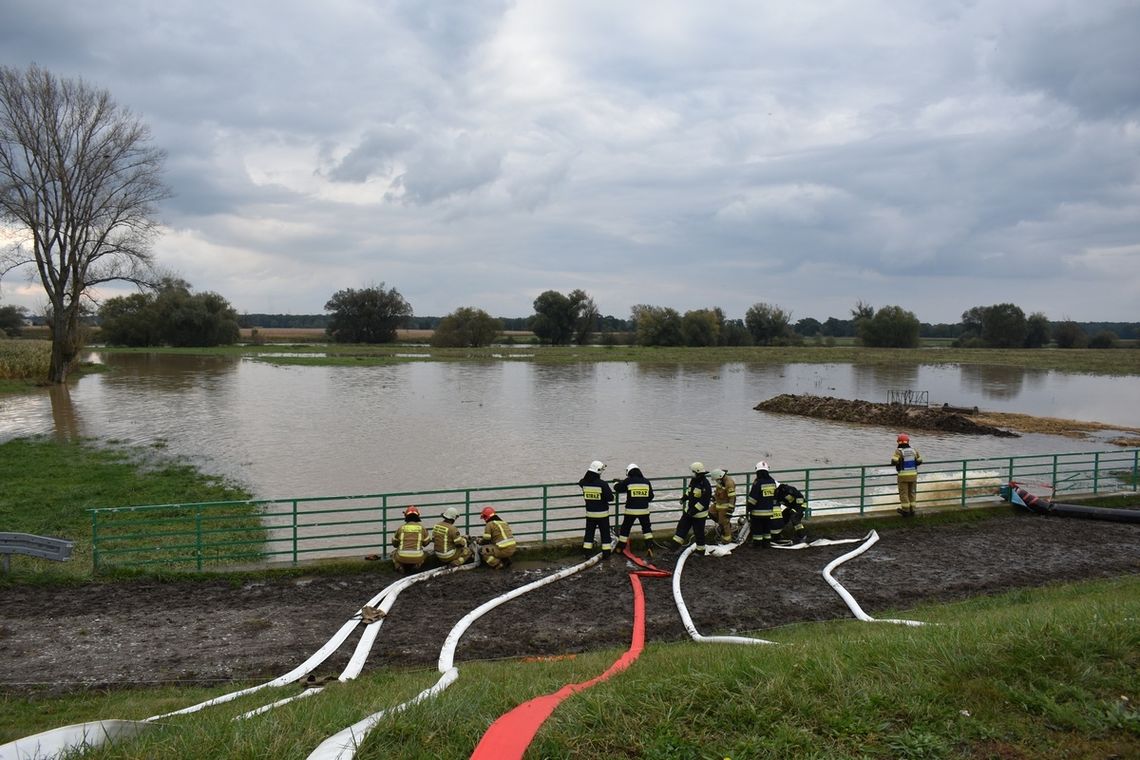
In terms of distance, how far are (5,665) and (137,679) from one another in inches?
63.1

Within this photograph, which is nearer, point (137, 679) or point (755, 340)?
point (137, 679)

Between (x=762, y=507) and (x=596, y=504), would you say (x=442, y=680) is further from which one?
(x=762, y=507)

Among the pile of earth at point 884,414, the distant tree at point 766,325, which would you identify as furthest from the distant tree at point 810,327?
the pile of earth at point 884,414

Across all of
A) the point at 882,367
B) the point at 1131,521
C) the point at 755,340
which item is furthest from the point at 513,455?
the point at 755,340

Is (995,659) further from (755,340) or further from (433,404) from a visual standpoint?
(755,340)

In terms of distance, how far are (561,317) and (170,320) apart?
6318 cm

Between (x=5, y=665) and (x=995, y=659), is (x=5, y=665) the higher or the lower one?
the lower one

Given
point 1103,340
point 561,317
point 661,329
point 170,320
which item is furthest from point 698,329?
point 170,320

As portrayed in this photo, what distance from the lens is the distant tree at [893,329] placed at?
397ft

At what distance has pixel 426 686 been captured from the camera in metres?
6.79

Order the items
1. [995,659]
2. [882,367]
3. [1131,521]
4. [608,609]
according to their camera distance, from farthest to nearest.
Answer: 1. [882,367]
2. [1131,521]
3. [608,609]
4. [995,659]

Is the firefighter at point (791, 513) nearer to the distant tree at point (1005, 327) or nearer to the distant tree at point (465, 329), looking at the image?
the distant tree at point (465, 329)

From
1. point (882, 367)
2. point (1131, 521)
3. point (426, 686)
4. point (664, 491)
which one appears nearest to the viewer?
point (426, 686)

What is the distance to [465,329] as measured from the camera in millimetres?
117250
